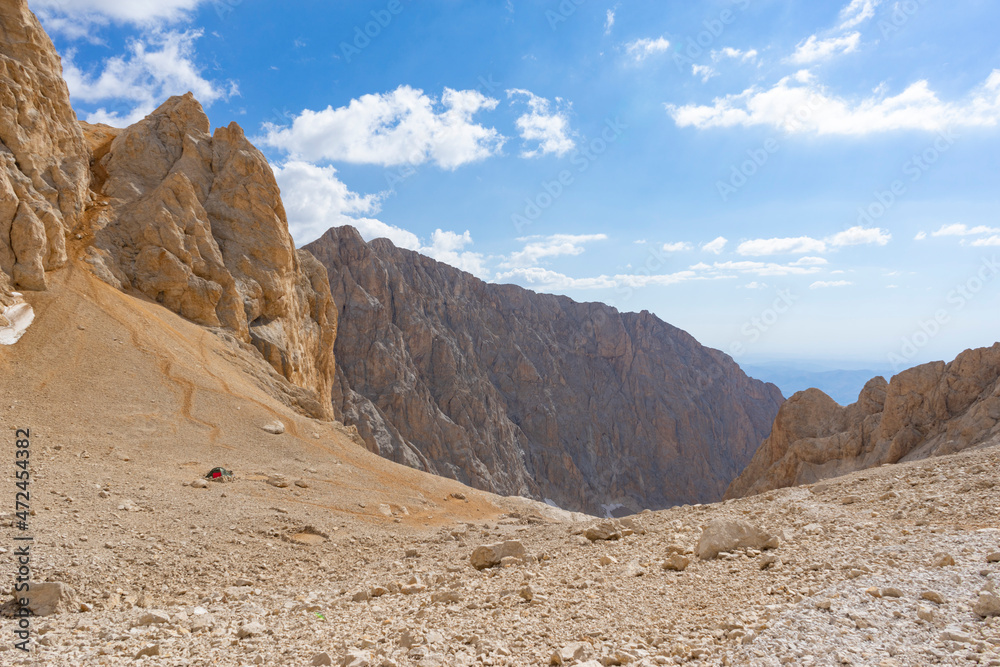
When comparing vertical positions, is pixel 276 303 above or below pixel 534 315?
below

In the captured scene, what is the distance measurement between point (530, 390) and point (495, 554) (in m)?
96.0

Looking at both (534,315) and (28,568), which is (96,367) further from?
(534,315)

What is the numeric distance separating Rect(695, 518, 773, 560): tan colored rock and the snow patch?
68.8 feet

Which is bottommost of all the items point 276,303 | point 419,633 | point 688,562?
point 419,633

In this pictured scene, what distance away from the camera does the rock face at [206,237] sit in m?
25.7

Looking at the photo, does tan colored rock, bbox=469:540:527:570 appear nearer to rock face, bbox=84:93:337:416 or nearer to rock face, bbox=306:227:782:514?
rock face, bbox=84:93:337:416

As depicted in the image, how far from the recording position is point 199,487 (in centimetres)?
1348

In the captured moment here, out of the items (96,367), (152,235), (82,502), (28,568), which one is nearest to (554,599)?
(28,568)

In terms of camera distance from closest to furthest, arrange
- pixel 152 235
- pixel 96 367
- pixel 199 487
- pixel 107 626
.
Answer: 1. pixel 107 626
2. pixel 199 487
3. pixel 96 367
4. pixel 152 235

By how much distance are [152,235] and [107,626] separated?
78.7 ft

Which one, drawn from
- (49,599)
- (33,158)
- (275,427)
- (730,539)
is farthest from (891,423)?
(33,158)

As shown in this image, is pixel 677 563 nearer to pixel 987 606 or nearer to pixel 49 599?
pixel 987 606

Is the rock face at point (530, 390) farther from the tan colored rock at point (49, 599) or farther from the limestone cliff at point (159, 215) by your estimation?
the tan colored rock at point (49, 599)

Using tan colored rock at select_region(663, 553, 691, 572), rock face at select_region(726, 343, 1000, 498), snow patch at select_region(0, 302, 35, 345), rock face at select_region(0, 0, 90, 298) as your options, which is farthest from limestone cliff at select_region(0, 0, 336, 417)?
rock face at select_region(726, 343, 1000, 498)
